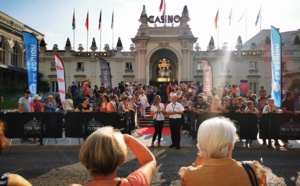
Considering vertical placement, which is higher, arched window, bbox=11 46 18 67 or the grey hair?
arched window, bbox=11 46 18 67

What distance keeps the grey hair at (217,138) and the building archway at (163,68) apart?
157 ft

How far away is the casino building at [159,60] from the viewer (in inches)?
1873

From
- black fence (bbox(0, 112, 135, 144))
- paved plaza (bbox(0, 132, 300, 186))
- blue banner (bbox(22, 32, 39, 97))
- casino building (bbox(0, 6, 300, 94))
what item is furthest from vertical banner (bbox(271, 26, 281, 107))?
casino building (bbox(0, 6, 300, 94))

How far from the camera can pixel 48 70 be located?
53406mm

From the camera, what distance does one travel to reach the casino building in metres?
47.6

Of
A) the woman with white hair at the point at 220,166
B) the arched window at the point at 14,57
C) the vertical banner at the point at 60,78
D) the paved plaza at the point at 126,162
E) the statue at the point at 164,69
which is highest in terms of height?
the arched window at the point at 14,57

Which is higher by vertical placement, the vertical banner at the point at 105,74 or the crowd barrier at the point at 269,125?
the vertical banner at the point at 105,74

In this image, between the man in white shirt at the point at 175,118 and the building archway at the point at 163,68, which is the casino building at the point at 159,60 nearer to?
the building archway at the point at 163,68

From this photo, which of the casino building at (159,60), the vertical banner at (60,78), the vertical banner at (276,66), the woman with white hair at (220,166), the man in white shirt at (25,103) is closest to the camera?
the woman with white hair at (220,166)

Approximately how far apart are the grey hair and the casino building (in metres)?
44.7

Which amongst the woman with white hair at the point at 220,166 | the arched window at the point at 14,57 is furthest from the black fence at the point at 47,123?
the arched window at the point at 14,57

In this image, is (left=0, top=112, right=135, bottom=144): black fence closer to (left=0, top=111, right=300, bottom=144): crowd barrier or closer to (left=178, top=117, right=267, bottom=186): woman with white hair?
(left=0, top=111, right=300, bottom=144): crowd barrier

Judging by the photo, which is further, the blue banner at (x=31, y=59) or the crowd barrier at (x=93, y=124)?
the blue banner at (x=31, y=59)

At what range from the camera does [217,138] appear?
254 cm
